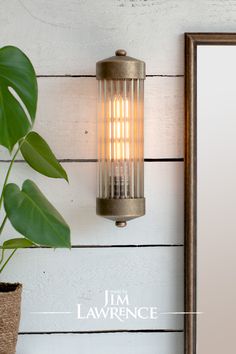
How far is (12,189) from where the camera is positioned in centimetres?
126

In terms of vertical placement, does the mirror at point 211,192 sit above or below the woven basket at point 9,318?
above

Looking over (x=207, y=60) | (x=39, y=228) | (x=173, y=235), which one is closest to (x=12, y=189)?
(x=39, y=228)

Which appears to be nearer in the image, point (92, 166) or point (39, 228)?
Result: point (39, 228)

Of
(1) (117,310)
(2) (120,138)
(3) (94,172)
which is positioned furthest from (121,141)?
(1) (117,310)

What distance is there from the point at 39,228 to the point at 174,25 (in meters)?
0.62

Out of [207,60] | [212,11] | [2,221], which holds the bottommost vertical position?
[2,221]

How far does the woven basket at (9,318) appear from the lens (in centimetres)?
134

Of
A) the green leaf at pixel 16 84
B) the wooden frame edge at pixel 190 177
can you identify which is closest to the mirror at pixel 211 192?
the wooden frame edge at pixel 190 177

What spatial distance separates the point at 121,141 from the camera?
57.2 inches

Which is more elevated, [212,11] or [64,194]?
[212,11]

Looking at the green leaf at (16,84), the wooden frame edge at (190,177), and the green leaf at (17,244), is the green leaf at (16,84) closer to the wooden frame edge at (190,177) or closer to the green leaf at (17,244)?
the green leaf at (17,244)

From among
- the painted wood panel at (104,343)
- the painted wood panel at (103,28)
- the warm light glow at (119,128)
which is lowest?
the painted wood panel at (104,343)

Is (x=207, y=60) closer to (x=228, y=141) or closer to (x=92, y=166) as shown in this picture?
(x=228, y=141)

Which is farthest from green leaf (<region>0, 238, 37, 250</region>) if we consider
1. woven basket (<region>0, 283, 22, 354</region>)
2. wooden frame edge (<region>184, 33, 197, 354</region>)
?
wooden frame edge (<region>184, 33, 197, 354</region>)
